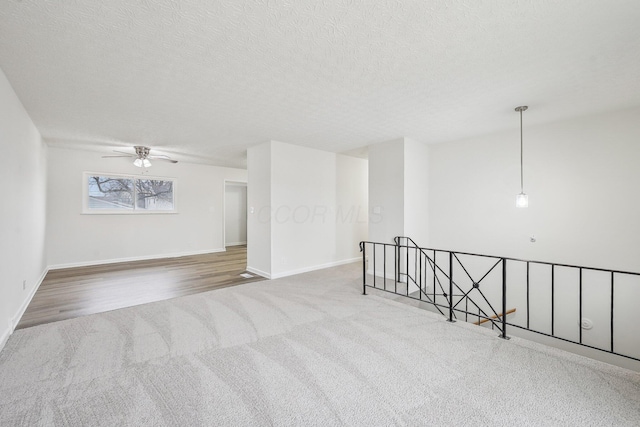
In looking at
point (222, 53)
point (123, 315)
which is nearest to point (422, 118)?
point (222, 53)

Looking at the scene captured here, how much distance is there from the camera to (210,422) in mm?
1618

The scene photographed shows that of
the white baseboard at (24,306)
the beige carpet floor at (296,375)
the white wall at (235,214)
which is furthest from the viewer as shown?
the white wall at (235,214)

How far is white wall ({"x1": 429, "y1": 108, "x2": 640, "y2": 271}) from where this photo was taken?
347cm

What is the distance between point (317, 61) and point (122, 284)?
4722 mm

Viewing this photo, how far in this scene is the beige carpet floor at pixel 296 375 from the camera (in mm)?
1682

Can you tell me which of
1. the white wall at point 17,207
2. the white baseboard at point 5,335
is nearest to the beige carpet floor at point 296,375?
the white baseboard at point 5,335

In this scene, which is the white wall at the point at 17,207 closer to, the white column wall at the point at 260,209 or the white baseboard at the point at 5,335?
the white baseboard at the point at 5,335

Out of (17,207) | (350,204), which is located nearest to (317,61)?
(17,207)

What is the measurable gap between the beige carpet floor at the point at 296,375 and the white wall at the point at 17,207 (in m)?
0.53

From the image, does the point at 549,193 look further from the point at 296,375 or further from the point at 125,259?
the point at 125,259

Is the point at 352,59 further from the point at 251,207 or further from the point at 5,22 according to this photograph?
the point at 251,207

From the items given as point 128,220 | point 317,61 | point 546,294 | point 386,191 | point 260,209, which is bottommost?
point 546,294

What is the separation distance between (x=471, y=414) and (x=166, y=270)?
5.66m

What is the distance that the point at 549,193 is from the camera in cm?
404
